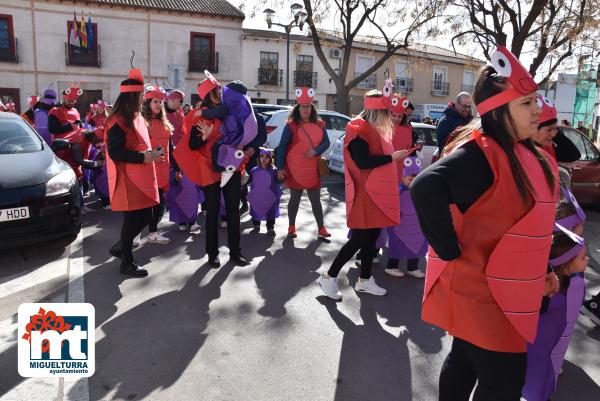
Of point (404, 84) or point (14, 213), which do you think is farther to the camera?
point (404, 84)

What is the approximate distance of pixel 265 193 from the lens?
257 inches

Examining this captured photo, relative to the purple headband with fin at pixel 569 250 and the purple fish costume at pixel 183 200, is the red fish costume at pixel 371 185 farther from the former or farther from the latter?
the purple fish costume at pixel 183 200

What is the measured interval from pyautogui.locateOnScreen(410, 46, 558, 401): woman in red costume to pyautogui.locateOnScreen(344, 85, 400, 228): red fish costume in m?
2.07

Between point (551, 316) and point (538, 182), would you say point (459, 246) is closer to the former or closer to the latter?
point (538, 182)

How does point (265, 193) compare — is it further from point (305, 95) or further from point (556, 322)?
point (556, 322)

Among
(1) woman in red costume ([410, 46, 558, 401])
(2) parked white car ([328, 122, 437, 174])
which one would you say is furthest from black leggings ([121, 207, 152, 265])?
(2) parked white car ([328, 122, 437, 174])

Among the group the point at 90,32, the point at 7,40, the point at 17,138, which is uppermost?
the point at 90,32

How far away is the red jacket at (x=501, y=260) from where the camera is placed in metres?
1.85

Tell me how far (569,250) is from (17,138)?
5.98m

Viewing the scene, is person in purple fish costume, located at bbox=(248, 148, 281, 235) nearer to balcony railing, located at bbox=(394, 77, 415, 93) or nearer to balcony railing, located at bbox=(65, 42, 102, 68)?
balcony railing, located at bbox=(65, 42, 102, 68)

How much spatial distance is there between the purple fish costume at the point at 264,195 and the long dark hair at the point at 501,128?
463 centimetres

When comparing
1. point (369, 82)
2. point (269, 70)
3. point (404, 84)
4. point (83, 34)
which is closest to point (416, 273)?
point (83, 34)

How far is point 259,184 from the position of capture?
6.56 m

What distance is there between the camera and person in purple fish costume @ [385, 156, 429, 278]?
4906 mm
